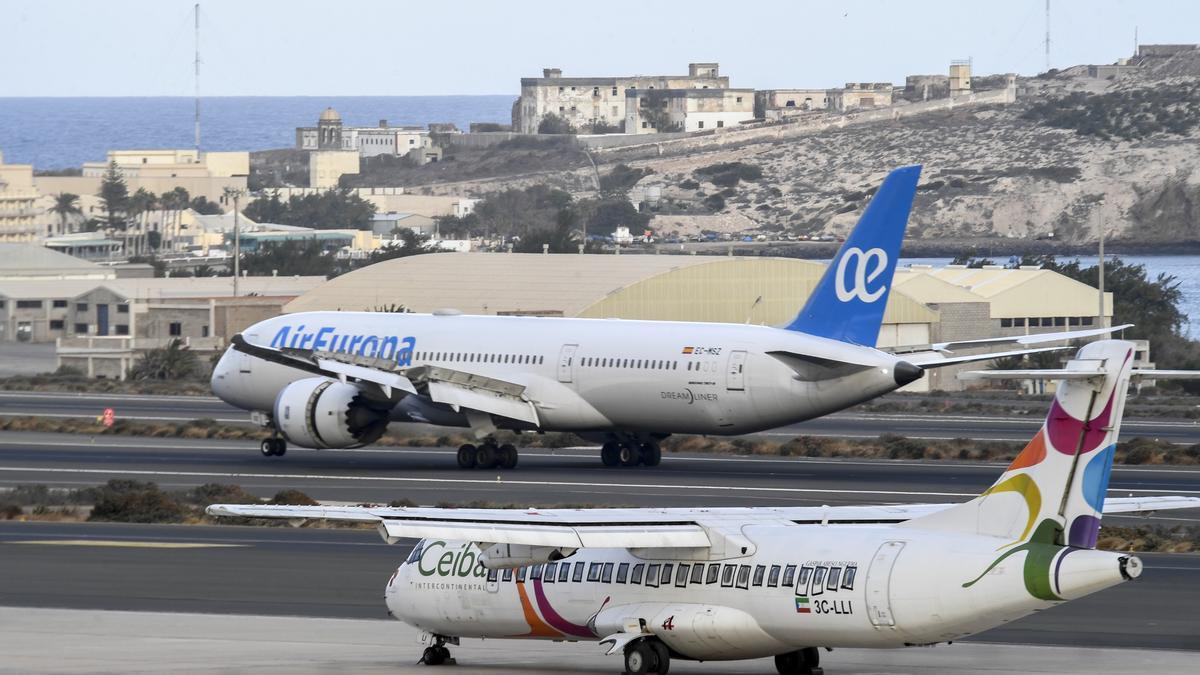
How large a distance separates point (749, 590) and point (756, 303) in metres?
74.4

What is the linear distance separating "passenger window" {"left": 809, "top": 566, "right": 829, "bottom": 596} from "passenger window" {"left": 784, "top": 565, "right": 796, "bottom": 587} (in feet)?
0.87

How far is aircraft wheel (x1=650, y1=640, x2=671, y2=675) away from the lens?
2273 cm

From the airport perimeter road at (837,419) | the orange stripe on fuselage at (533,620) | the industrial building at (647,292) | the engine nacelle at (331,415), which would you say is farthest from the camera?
the industrial building at (647,292)

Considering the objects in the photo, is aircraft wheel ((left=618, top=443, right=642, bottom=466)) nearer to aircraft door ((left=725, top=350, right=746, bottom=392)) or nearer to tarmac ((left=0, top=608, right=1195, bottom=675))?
aircraft door ((left=725, top=350, right=746, bottom=392))

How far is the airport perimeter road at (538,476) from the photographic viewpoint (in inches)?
1790

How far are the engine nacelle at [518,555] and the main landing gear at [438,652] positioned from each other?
6.91 ft

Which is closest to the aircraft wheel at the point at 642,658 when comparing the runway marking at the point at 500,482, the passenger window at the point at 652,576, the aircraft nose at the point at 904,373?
the passenger window at the point at 652,576

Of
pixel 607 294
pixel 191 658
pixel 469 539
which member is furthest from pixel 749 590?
pixel 607 294

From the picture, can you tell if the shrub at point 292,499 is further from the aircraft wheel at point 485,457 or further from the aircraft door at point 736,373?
the aircraft door at point 736,373

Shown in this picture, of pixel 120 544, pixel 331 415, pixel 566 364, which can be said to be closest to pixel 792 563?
pixel 120 544

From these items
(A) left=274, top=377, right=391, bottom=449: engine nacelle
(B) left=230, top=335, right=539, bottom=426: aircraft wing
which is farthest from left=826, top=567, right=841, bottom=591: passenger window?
(A) left=274, top=377, right=391, bottom=449: engine nacelle

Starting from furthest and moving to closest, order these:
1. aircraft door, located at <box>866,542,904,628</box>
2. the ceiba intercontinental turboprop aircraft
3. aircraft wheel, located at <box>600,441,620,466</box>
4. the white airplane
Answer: aircraft wheel, located at <box>600,441,620,466</box> → the ceiba intercontinental turboprop aircraft → aircraft door, located at <box>866,542,904,628</box> → the white airplane

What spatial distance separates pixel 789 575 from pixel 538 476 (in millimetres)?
29011

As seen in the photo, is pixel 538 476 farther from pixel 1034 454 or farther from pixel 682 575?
pixel 1034 454
